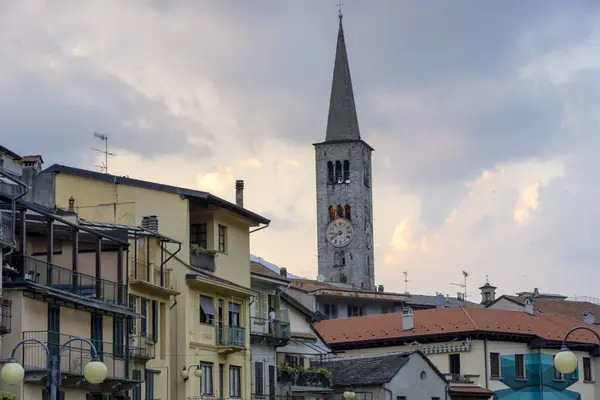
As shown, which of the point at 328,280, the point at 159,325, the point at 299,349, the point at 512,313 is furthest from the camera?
the point at 328,280

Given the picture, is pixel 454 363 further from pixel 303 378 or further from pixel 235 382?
pixel 235 382

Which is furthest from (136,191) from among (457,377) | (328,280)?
(328,280)

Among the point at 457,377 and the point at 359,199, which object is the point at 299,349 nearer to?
the point at 457,377

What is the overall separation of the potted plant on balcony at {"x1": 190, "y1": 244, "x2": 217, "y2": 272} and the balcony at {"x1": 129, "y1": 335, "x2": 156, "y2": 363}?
6188mm

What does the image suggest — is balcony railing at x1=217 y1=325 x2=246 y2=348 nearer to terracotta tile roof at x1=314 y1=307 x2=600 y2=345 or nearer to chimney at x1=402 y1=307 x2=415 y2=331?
terracotta tile roof at x1=314 y1=307 x2=600 y2=345

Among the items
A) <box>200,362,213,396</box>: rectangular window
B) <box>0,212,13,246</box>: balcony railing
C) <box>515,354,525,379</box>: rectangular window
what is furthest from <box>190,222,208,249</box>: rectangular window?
<box>515,354,525,379</box>: rectangular window

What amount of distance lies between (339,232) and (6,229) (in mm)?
136691

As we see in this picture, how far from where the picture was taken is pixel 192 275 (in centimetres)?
6106

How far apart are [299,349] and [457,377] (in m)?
15.8

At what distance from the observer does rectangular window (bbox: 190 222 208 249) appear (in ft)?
213

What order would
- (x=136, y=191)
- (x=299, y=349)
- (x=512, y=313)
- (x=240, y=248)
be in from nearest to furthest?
(x=136, y=191), (x=240, y=248), (x=299, y=349), (x=512, y=313)

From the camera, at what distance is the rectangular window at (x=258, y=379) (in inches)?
2712

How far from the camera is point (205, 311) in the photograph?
6256cm

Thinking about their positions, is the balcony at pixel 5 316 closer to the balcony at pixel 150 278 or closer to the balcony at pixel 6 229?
the balcony at pixel 6 229
